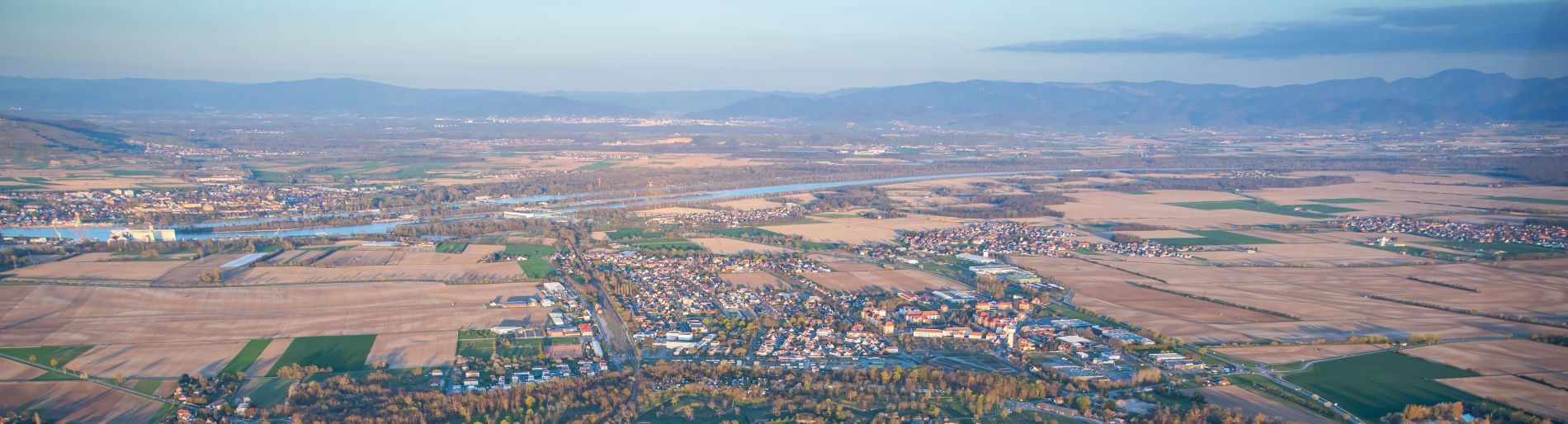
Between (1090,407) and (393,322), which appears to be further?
(393,322)

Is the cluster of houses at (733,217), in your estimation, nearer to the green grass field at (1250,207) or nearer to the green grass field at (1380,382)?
the green grass field at (1250,207)

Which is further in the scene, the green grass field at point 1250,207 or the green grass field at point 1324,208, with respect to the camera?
the green grass field at point 1324,208

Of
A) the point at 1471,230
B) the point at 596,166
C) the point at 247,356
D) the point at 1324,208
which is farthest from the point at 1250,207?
the point at 247,356

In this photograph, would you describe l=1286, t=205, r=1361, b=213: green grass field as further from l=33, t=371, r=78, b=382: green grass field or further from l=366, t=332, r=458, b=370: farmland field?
l=33, t=371, r=78, b=382: green grass field

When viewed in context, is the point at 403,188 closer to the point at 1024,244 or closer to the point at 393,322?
the point at 393,322

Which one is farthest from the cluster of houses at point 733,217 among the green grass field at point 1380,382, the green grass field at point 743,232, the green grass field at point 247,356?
the green grass field at point 1380,382

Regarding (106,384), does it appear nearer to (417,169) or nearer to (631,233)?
(631,233)

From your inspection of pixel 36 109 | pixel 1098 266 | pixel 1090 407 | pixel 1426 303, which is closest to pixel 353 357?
pixel 1090 407
